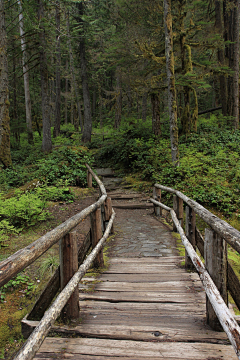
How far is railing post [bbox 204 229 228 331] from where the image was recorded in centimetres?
248

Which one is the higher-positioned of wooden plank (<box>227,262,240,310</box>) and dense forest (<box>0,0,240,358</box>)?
dense forest (<box>0,0,240,358</box>)

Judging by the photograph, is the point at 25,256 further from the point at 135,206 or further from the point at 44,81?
the point at 44,81

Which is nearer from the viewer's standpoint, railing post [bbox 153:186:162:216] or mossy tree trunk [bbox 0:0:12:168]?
railing post [bbox 153:186:162:216]

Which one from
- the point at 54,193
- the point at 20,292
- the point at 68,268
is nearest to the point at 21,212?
the point at 54,193

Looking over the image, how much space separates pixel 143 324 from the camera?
2627 mm

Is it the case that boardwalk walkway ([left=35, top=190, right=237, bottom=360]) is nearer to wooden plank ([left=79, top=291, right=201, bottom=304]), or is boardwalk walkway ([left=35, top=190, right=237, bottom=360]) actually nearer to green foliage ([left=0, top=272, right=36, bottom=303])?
wooden plank ([left=79, top=291, right=201, bottom=304])

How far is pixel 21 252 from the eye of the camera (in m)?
1.72

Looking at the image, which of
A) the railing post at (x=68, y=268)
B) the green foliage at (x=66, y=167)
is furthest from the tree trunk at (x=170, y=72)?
the railing post at (x=68, y=268)

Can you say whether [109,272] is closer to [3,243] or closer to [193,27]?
[3,243]

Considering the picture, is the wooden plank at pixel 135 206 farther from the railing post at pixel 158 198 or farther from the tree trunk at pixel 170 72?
the tree trunk at pixel 170 72

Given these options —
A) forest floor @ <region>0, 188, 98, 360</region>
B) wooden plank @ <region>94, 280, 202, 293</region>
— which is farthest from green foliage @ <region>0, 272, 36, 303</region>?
wooden plank @ <region>94, 280, 202, 293</region>

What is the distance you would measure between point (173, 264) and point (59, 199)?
21.3 feet

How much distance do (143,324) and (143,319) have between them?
0.12 m

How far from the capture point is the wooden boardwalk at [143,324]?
2.17m
